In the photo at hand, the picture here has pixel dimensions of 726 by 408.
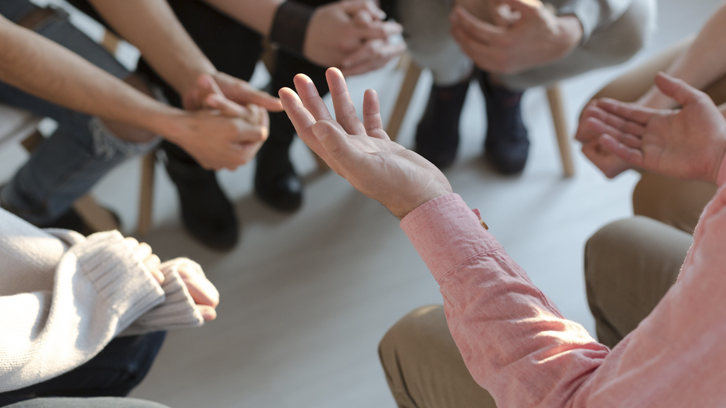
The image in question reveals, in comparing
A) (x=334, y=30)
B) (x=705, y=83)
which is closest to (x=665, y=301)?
(x=705, y=83)

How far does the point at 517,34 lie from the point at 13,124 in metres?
0.87

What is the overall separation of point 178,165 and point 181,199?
11 cm

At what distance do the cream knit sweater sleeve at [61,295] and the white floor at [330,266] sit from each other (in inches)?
16.4

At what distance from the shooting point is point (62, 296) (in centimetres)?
51

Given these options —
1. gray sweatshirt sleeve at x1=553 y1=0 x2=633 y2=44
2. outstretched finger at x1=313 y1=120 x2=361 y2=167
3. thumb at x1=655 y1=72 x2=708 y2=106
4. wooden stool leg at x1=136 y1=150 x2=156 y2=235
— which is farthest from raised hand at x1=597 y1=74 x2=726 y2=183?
wooden stool leg at x1=136 y1=150 x2=156 y2=235

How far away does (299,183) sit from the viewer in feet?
3.93

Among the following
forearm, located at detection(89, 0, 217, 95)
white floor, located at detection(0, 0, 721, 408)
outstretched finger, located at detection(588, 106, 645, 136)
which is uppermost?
outstretched finger, located at detection(588, 106, 645, 136)

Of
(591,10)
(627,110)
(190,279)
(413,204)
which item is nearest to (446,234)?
(413,204)

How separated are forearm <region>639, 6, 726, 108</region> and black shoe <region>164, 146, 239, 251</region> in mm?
839

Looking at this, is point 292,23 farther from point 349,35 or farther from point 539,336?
point 539,336

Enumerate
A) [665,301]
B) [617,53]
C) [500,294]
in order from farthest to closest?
[617,53]
[500,294]
[665,301]

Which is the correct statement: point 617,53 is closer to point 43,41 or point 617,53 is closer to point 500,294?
point 500,294

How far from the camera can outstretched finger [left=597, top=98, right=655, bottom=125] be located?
70 cm

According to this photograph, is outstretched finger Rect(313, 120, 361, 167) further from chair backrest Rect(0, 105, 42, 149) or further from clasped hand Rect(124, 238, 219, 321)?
chair backrest Rect(0, 105, 42, 149)
